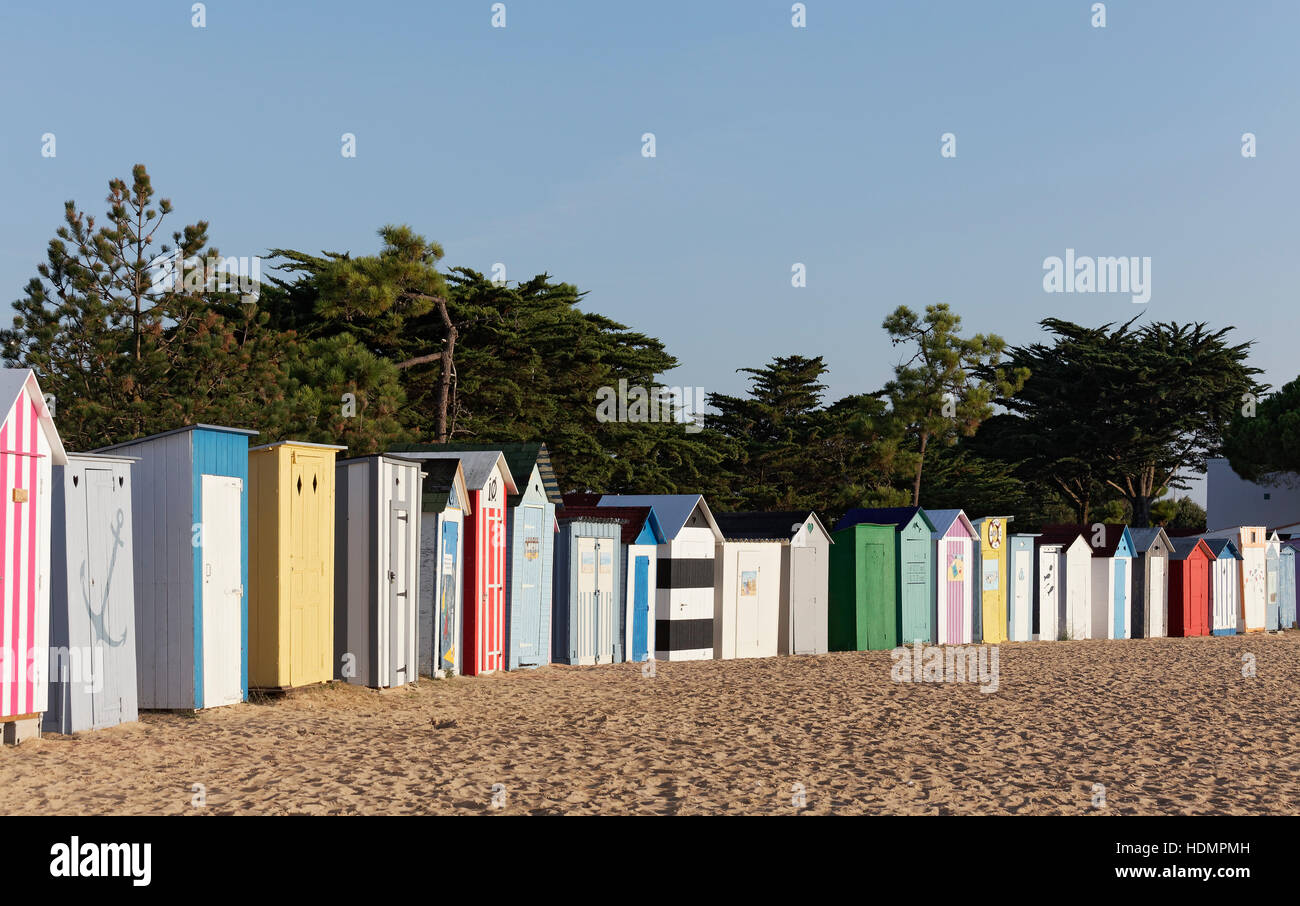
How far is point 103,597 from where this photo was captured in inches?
385

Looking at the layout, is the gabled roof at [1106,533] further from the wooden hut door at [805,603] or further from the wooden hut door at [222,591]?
the wooden hut door at [222,591]

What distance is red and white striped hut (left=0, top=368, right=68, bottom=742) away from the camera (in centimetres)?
883

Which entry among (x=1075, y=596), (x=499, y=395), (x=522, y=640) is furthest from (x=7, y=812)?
(x=499, y=395)

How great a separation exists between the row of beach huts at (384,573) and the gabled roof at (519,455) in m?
0.03

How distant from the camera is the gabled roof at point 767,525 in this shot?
→ 808 inches

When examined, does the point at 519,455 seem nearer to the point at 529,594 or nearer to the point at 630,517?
the point at 529,594

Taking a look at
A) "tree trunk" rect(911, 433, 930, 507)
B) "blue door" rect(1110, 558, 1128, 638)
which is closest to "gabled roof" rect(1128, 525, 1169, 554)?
"blue door" rect(1110, 558, 1128, 638)

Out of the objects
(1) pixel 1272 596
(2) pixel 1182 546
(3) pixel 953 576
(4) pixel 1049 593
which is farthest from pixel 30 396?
(1) pixel 1272 596

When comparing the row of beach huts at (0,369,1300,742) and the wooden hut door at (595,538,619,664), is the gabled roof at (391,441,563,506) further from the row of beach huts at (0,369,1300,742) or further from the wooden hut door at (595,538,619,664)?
the wooden hut door at (595,538,619,664)

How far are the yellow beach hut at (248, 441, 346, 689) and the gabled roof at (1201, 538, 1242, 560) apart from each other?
85.0ft

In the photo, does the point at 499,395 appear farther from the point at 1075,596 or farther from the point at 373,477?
the point at 373,477

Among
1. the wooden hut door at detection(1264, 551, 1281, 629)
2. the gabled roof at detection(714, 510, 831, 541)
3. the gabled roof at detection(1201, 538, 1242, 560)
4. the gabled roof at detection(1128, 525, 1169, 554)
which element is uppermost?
the gabled roof at detection(714, 510, 831, 541)

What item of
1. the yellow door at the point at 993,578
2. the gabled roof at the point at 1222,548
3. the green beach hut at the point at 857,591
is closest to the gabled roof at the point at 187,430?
the green beach hut at the point at 857,591

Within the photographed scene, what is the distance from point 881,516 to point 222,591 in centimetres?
1369
